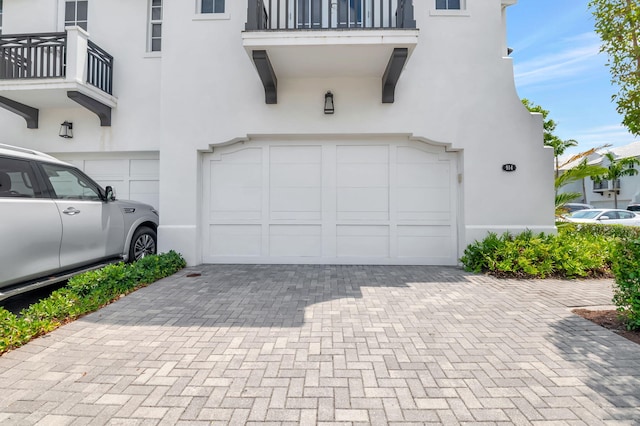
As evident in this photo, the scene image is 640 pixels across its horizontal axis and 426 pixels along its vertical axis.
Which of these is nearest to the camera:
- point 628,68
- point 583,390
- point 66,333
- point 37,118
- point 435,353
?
point 583,390

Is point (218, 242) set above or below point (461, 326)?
above

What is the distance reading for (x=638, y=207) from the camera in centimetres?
1803

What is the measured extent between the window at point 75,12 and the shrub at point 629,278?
10853 mm

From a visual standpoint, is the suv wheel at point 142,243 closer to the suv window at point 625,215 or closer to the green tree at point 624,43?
the green tree at point 624,43

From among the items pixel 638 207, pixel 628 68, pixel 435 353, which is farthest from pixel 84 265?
pixel 638 207

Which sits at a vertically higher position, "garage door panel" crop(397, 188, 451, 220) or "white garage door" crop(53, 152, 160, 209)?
"white garage door" crop(53, 152, 160, 209)

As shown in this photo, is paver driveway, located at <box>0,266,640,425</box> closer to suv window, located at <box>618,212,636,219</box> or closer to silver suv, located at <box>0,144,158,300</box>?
silver suv, located at <box>0,144,158,300</box>

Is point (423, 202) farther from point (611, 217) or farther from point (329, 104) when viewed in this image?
point (611, 217)

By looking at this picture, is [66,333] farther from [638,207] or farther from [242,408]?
[638,207]

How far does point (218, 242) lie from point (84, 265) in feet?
7.91

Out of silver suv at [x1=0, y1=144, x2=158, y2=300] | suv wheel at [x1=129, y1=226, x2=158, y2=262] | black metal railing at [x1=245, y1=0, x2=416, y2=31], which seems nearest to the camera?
silver suv at [x1=0, y1=144, x2=158, y2=300]

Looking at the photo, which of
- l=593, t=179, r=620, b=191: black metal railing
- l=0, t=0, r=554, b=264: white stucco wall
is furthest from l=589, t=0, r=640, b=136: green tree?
l=593, t=179, r=620, b=191: black metal railing

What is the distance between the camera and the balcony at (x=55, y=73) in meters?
5.92

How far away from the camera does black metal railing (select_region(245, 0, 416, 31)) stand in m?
5.19
